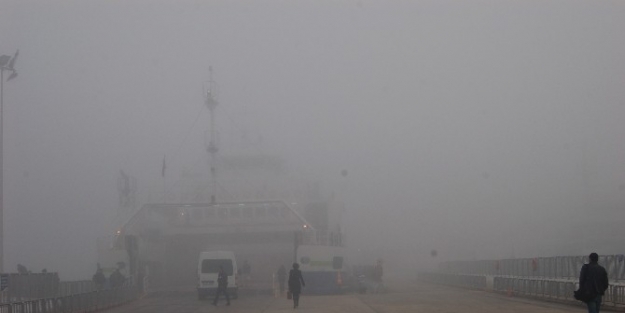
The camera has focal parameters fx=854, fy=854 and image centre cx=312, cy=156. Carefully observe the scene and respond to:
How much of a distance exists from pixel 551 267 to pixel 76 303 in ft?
61.8

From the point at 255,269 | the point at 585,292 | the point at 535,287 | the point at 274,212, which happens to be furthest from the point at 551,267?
the point at 585,292

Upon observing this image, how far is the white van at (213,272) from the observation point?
113 ft

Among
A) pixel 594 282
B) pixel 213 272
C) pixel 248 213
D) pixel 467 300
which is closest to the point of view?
pixel 594 282

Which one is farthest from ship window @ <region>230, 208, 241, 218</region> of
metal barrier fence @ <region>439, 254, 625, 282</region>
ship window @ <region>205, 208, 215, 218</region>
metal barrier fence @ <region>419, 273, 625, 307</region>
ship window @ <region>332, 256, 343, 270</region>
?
metal barrier fence @ <region>439, 254, 625, 282</region>

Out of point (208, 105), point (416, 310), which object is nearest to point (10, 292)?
point (416, 310)

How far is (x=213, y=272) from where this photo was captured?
34812mm

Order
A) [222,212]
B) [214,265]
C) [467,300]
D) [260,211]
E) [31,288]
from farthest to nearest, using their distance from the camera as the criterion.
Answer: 1. [222,212]
2. [260,211]
3. [214,265]
4. [467,300]
5. [31,288]

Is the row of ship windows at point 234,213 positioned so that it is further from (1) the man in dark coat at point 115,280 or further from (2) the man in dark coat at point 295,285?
(2) the man in dark coat at point 295,285

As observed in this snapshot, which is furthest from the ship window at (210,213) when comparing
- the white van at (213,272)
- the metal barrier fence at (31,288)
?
the metal barrier fence at (31,288)

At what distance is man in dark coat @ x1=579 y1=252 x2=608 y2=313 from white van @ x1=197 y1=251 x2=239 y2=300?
808 inches

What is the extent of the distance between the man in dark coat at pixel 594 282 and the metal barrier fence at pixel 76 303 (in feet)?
43.0

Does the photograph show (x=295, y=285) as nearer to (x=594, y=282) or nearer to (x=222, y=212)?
(x=594, y=282)

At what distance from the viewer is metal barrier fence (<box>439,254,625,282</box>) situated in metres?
26.2

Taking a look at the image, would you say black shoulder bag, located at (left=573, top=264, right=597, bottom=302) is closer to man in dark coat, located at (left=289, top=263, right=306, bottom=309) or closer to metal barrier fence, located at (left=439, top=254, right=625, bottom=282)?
metal barrier fence, located at (left=439, top=254, right=625, bottom=282)
